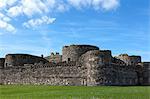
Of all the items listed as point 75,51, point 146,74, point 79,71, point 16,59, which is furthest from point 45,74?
point 146,74

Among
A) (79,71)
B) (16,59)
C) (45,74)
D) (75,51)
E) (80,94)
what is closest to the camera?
(80,94)

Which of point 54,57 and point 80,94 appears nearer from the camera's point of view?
point 80,94

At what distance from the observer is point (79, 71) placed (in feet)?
136

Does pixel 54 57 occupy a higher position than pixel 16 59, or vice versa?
pixel 54 57

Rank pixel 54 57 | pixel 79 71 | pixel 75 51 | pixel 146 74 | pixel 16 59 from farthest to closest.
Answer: pixel 54 57
pixel 16 59
pixel 75 51
pixel 146 74
pixel 79 71

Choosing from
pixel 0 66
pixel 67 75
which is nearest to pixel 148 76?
pixel 67 75

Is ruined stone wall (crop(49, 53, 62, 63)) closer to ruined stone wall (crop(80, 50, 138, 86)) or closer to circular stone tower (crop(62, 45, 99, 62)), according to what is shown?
circular stone tower (crop(62, 45, 99, 62))

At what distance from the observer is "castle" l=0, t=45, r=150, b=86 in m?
39.2

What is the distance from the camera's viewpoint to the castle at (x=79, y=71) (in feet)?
129

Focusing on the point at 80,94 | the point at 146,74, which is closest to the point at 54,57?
the point at 146,74

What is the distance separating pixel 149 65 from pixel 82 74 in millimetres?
8006

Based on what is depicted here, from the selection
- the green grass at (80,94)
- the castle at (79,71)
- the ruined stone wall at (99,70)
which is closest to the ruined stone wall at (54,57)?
the castle at (79,71)

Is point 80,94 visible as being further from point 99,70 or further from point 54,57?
point 54,57

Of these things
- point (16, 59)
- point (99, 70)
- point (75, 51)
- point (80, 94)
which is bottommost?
point (80, 94)
